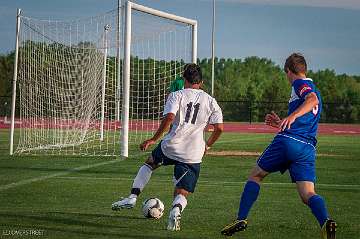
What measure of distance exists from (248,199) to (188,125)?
50.7 inches

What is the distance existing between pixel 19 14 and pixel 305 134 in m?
14.3

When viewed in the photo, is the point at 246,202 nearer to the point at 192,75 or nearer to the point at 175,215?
the point at 175,215

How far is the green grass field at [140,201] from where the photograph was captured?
8.08 meters

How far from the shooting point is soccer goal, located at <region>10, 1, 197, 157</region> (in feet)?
68.8

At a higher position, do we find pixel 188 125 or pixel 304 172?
pixel 188 125

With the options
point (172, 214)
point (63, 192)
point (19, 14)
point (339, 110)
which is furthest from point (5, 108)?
point (172, 214)

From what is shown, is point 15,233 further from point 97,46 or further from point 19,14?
point 97,46

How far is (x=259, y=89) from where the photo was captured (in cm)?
8738

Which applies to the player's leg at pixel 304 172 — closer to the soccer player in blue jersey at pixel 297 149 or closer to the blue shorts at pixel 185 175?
the soccer player in blue jersey at pixel 297 149

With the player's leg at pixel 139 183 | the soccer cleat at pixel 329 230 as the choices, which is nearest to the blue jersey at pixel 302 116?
the soccer cleat at pixel 329 230

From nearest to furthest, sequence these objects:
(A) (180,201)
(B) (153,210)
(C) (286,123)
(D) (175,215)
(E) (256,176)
A: (C) (286,123)
(E) (256,176)
(D) (175,215)
(A) (180,201)
(B) (153,210)

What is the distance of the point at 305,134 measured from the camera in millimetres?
7512

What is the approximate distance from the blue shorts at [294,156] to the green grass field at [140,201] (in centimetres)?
77

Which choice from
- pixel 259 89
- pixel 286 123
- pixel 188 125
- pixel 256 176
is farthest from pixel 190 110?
pixel 259 89
